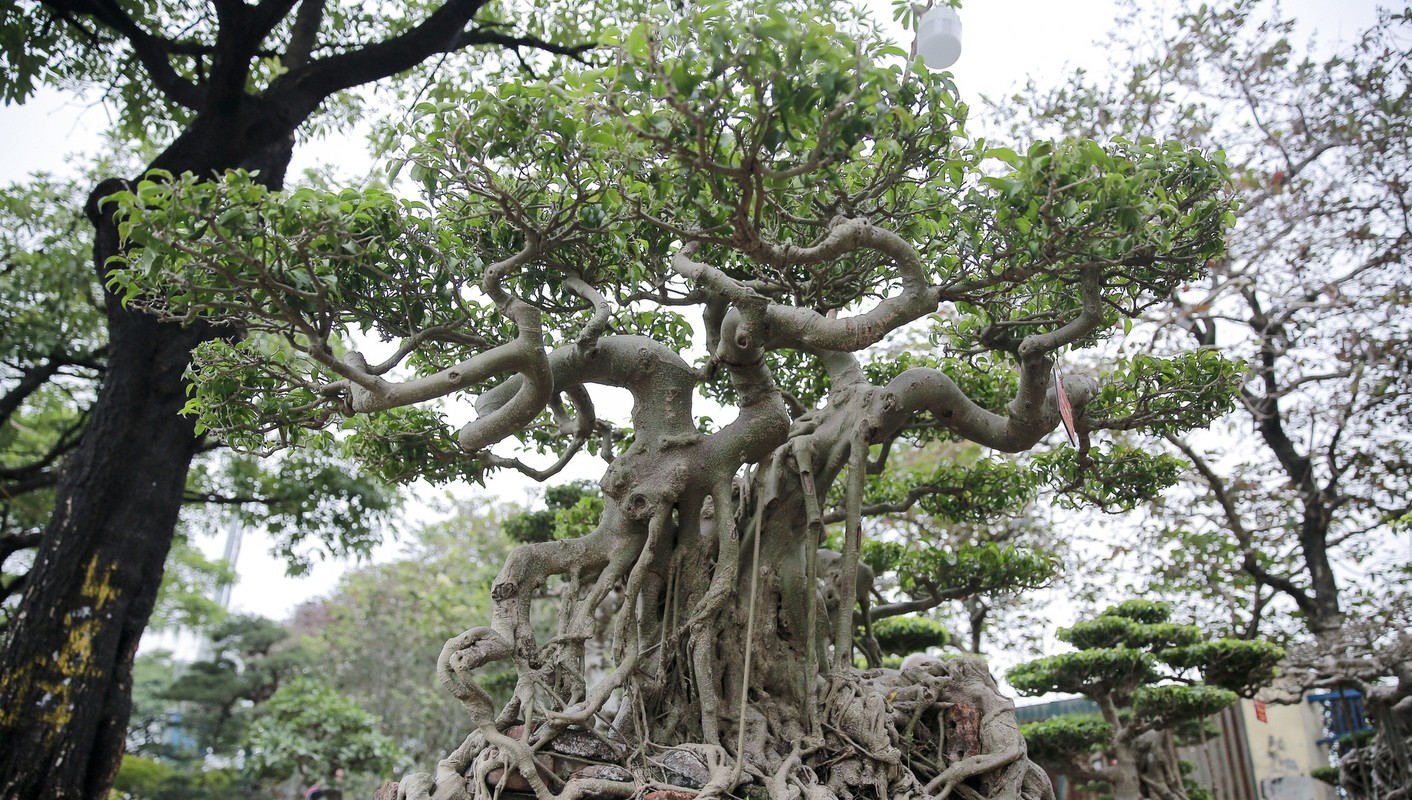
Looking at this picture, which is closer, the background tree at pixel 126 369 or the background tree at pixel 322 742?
the background tree at pixel 126 369

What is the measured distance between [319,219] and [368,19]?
22.5ft

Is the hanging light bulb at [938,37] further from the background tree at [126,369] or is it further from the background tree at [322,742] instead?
the background tree at [322,742]

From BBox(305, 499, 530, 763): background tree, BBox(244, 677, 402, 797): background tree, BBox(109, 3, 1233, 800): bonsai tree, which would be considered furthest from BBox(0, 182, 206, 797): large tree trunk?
BBox(305, 499, 530, 763): background tree

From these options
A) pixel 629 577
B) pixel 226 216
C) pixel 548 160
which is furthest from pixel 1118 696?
pixel 226 216

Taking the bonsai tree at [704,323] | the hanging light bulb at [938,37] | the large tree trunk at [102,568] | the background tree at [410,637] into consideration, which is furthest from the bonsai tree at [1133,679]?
the background tree at [410,637]

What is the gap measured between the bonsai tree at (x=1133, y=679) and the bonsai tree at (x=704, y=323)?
11.8 feet

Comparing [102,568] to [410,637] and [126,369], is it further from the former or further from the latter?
[410,637]

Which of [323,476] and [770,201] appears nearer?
[770,201]

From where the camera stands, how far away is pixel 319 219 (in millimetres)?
3447

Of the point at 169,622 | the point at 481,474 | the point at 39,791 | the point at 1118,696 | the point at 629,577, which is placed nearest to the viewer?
the point at 629,577

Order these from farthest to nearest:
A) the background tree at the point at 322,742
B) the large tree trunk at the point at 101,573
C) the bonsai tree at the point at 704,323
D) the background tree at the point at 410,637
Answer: the background tree at the point at 410,637
the background tree at the point at 322,742
the large tree trunk at the point at 101,573
the bonsai tree at the point at 704,323

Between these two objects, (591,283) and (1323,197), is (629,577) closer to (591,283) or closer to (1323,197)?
(591,283)

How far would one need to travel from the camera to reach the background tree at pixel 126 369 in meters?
6.29

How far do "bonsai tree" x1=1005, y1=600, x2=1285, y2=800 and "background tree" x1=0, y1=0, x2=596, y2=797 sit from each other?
724 centimetres
